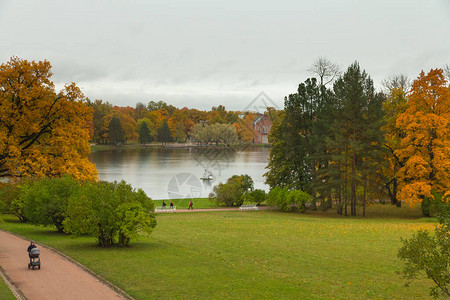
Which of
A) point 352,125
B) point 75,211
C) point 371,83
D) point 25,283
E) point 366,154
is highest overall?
point 371,83

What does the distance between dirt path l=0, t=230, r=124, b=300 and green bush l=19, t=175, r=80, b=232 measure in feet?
13.0

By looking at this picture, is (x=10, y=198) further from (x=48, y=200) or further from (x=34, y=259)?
(x=34, y=259)

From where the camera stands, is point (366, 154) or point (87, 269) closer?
point (87, 269)

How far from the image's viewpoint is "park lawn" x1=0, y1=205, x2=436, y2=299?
520 inches

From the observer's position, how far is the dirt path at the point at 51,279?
1297 centimetres

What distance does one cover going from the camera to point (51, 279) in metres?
14.7

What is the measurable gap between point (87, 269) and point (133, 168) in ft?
238

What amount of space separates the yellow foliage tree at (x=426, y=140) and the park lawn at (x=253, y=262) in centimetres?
967

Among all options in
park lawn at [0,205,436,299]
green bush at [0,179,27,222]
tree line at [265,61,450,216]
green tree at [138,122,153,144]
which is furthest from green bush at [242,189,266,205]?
green tree at [138,122,153,144]

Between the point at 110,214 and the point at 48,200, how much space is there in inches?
256

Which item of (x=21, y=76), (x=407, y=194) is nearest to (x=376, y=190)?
(x=407, y=194)

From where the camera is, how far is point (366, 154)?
1403 inches

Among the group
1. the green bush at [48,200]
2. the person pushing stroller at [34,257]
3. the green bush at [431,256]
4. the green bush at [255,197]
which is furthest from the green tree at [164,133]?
Result: the green bush at [431,256]

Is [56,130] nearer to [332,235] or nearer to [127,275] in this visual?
[127,275]
